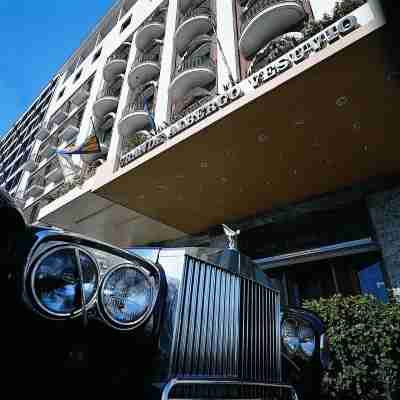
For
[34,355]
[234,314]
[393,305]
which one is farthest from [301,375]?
[393,305]

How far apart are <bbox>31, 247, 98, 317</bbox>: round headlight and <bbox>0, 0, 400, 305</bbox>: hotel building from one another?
0.52 meters

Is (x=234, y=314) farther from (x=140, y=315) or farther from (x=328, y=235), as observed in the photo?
(x=328, y=235)

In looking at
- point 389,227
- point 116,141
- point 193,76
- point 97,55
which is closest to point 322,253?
point 389,227

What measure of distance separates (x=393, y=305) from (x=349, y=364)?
1050mm

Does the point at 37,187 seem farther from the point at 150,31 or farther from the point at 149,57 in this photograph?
the point at 150,31

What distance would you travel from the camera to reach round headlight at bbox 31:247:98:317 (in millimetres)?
1122

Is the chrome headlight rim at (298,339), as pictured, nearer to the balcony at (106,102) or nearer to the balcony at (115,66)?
the balcony at (106,102)

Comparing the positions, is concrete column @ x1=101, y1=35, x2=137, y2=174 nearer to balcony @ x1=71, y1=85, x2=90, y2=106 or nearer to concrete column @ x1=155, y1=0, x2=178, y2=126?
concrete column @ x1=155, y1=0, x2=178, y2=126

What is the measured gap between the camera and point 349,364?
337 centimetres

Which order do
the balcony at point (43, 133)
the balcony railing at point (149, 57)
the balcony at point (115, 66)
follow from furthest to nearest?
the balcony at point (43, 133), the balcony at point (115, 66), the balcony railing at point (149, 57)

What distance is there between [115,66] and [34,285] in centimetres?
1537

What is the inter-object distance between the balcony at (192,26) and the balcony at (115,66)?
4549 mm

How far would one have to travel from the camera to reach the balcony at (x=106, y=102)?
43.0 feet

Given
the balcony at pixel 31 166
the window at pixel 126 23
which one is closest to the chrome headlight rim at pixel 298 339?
the window at pixel 126 23
